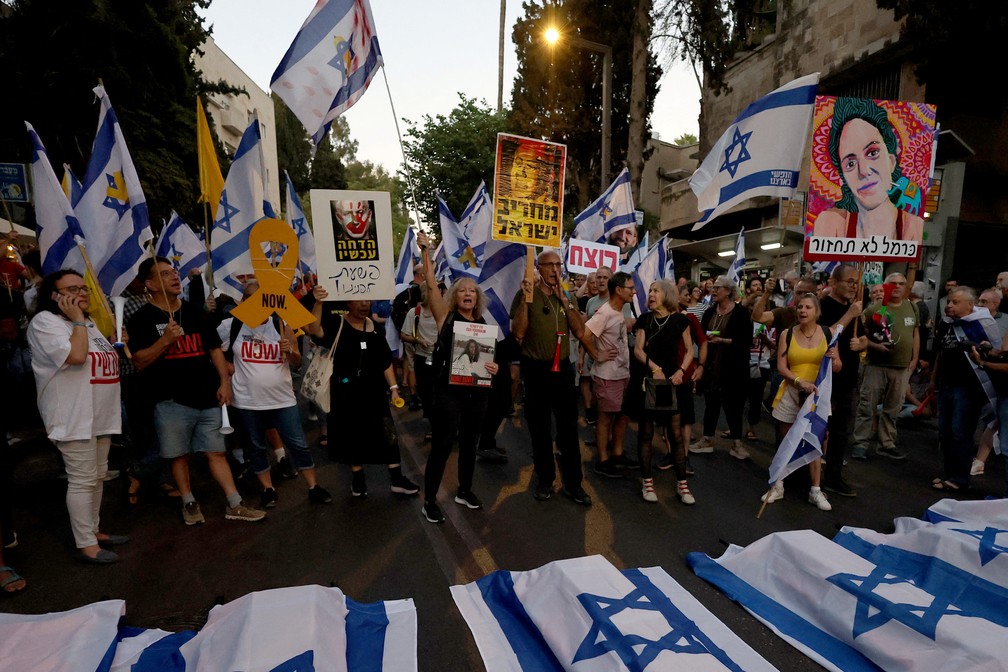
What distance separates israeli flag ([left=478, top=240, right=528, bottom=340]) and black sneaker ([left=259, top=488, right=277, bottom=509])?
8.16ft

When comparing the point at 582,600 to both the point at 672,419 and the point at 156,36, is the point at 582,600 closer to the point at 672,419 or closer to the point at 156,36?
the point at 672,419

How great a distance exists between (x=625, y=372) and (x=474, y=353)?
172 centimetres

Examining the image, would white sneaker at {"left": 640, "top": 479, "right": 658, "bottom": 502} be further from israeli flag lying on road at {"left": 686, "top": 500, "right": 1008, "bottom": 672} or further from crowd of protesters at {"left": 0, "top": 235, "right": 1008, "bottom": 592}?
israeli flag lying on road at {"left": 686, "top": 500, "right": 1008, "bottom": 672}

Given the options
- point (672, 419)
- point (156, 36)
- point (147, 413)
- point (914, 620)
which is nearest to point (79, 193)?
point (147, 413)

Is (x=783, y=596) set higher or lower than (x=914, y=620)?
lower

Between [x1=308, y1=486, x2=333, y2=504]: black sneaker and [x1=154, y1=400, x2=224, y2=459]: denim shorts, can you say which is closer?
[x1=154, y1=400, x2=224, y2=459]: denim shorts

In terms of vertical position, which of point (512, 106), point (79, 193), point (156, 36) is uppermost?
point (512, 106)

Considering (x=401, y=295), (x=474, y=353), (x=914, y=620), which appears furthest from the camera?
(x=401, y=295)

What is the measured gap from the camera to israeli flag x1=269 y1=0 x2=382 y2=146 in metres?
4.49

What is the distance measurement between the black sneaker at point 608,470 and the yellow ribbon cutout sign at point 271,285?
3.14 m

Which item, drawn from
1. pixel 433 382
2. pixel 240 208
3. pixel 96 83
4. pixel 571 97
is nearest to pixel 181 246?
pixel 240 208

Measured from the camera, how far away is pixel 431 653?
270 cm

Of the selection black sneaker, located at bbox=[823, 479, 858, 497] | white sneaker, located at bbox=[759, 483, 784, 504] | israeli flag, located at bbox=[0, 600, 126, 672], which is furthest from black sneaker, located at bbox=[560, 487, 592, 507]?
israeli flag, located at bbox=[0, 600, 126, 672]

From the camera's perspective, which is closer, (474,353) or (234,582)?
(234,582)
